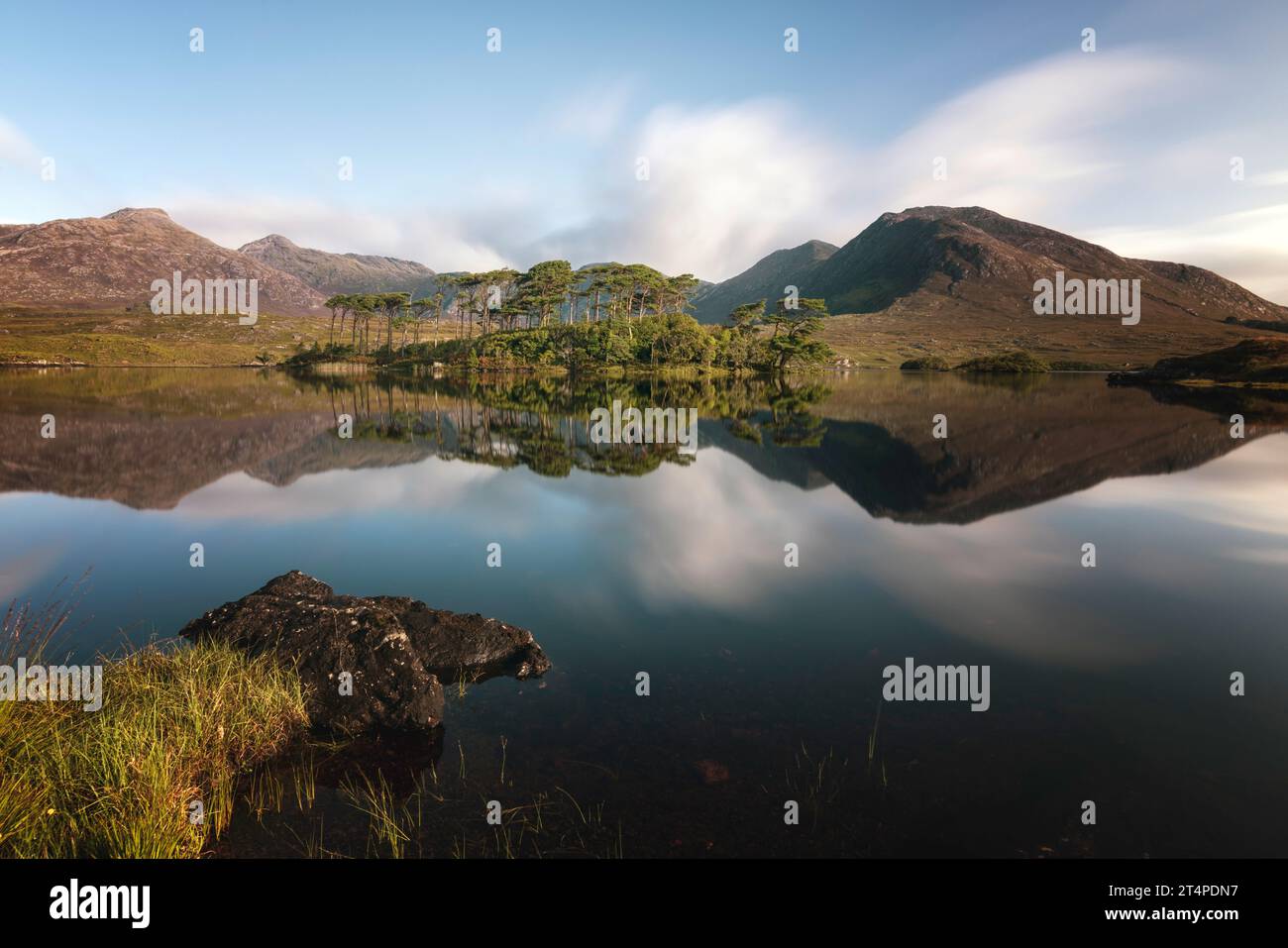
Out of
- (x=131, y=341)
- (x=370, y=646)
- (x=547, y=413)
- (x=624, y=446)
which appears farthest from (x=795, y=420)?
(x=131, y=341)

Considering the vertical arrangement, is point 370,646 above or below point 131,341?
below

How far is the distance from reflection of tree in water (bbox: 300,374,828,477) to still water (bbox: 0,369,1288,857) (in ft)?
3.01

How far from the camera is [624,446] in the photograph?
1481 inches

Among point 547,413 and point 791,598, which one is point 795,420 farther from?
point 791,598

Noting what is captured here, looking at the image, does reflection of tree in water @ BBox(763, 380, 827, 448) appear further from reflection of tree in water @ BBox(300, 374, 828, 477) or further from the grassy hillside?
the grassy hillside

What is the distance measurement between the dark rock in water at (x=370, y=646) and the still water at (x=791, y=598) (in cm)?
74

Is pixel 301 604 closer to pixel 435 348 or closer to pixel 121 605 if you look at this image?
pixel 121 605

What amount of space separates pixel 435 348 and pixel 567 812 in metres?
138

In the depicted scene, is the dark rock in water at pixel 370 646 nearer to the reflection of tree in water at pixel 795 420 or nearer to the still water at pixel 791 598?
the still water at pixel 791 598

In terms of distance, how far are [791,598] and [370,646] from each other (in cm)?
929

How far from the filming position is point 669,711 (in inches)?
371

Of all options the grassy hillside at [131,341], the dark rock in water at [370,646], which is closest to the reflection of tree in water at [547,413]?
the dark rock in water at [370,646]

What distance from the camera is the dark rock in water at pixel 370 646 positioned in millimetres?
8984

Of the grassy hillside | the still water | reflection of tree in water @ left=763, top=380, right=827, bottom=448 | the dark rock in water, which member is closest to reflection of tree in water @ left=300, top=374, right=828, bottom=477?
reflection of tree in water @ left=763, top=380, right=827, bottom=448
